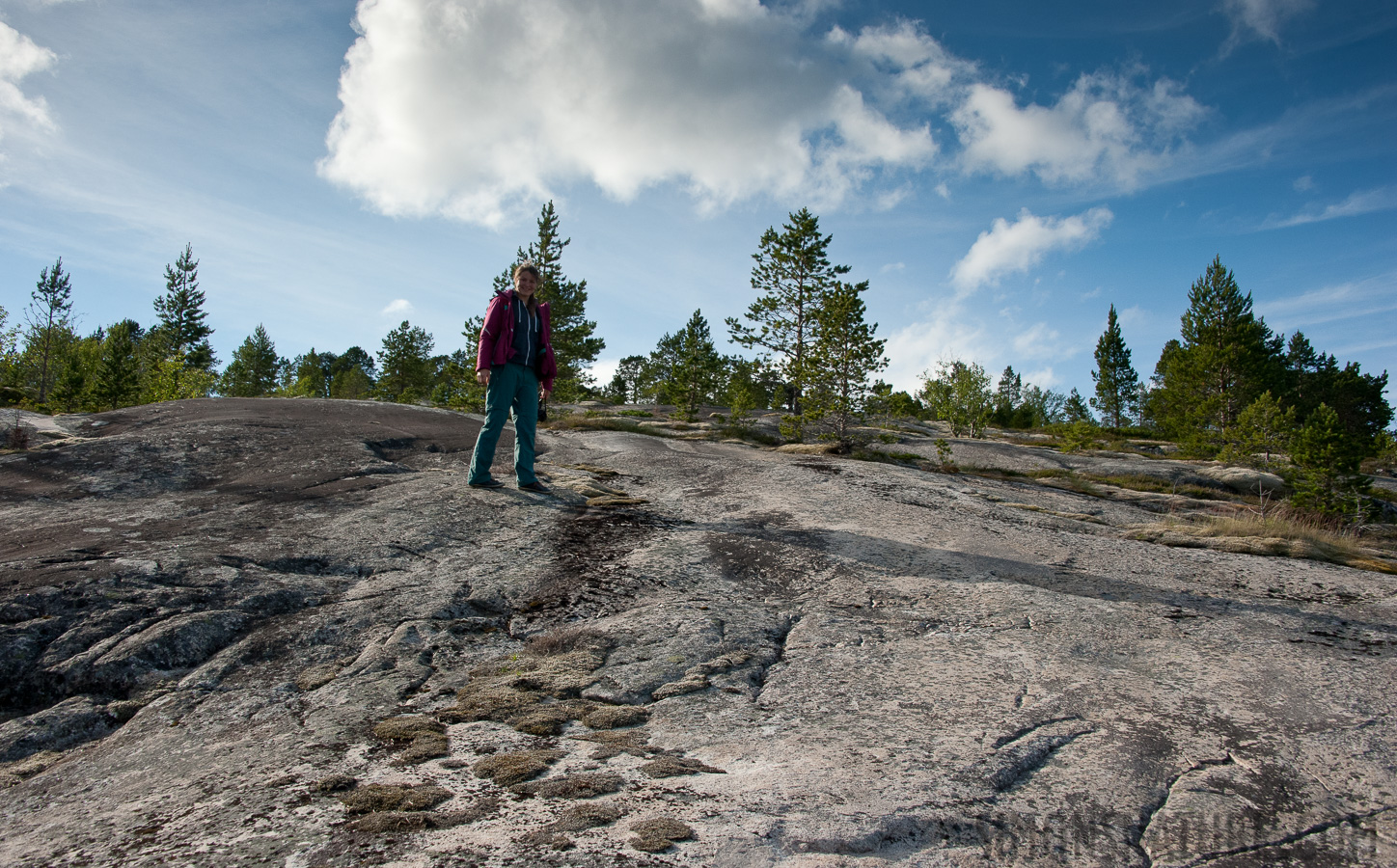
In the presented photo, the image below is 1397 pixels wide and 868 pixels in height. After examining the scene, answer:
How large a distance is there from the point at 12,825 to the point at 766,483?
692 centimetres

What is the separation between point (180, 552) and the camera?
14.0 ft

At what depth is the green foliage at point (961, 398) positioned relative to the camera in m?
32.1

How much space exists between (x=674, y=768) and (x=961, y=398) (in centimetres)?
3773

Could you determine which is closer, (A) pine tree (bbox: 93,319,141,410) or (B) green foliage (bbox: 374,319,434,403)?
(A) pine tree (bbox: 93,319,141,410)

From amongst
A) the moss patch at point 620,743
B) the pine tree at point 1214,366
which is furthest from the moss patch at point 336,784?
the pine tree at point 1214,366

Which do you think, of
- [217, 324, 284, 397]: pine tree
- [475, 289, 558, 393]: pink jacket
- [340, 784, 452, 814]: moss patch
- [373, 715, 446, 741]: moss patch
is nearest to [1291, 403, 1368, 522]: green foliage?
[475, 289, 558, 393]: pink jacket

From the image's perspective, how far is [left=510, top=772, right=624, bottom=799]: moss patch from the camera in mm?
2080

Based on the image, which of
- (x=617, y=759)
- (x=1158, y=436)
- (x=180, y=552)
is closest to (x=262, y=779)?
(x=617, y=759)

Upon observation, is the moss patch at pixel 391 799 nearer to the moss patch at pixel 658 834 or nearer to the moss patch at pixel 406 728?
the moss patch at pixel 406 728

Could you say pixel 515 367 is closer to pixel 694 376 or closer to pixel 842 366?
pixel 842 366

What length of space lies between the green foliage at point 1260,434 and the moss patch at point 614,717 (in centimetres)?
3030

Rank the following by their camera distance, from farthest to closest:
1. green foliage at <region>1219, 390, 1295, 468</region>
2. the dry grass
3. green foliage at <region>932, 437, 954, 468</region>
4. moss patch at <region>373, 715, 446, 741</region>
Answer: green foliage at <region>1219, 390, 1295, 468</region>, green foliage at <region>932, 437, 954, 468</region>, the dry grass, moss patch at <region>373, 715, 446, 741</region>

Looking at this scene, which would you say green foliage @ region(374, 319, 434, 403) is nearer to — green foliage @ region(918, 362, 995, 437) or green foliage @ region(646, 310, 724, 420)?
green foliage @ region(646, 310, 724, 420)

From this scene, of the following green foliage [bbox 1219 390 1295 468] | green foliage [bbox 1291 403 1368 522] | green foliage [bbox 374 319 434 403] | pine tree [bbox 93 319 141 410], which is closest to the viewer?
green foliage [bbox 1291 403 1368 522]
